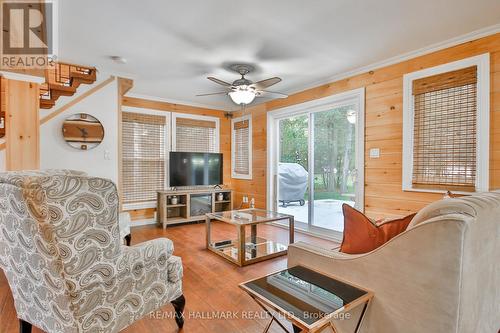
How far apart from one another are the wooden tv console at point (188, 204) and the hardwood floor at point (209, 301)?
3.98ft

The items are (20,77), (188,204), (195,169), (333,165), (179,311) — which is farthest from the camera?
(195,169)

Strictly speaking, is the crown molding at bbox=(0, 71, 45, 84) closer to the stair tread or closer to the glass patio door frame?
the stair tread

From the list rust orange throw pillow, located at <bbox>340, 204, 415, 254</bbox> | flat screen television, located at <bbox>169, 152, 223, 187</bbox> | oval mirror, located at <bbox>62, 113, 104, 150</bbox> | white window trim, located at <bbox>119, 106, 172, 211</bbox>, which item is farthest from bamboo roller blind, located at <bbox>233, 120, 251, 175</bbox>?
→ rust orange throw pillow, located at <bbox>340, 204, 415, 254</bbox>

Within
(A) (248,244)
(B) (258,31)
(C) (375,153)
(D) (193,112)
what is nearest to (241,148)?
(D) (193,112)

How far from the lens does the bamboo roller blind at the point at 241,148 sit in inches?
218

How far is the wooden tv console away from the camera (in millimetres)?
4691

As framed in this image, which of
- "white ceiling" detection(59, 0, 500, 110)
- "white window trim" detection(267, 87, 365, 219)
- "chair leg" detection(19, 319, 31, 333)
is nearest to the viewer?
"chair leg" detection(19, 319, 31, 333)

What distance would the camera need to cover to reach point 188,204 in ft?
16.1

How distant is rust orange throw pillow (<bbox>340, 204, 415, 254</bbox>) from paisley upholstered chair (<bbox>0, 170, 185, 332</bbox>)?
1172 millimetres

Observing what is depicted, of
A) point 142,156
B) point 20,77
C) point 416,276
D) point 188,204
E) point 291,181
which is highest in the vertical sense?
point 20,77

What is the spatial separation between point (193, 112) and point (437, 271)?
5.11 m

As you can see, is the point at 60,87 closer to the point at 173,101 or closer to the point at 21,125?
the point at 21,125

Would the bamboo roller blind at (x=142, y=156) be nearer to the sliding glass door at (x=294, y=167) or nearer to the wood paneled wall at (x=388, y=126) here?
the sliding glass door at (x=294, y=167)

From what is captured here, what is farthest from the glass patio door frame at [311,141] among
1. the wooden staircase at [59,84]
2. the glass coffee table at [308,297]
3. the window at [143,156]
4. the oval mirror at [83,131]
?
the wooden staircase at [59,84]
